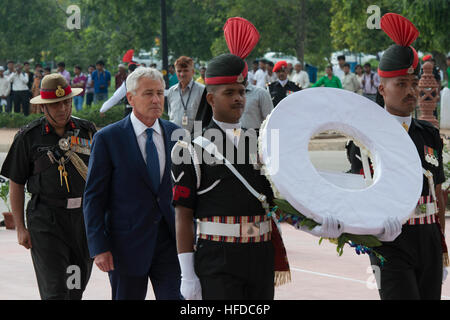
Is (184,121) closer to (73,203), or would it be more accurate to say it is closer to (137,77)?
(73,203)

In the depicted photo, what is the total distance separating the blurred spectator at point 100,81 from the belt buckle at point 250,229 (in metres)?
27.0

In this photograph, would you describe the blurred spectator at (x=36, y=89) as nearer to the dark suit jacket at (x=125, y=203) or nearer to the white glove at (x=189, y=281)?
the dark suit jacket at (x=125, y=203)

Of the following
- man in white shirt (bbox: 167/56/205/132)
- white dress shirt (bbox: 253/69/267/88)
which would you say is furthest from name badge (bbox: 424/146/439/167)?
white dress shirt (bbox: 253/69/267/88)

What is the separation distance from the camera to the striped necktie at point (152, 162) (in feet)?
19.4

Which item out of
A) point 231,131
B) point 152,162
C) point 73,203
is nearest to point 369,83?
point 73,203

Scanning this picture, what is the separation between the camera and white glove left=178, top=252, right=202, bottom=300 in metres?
5.09

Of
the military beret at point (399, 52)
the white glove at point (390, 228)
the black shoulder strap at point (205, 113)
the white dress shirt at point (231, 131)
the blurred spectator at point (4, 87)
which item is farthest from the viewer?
the blurred spectator at point (4, 87)

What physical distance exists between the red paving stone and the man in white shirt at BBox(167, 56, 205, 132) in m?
1.99

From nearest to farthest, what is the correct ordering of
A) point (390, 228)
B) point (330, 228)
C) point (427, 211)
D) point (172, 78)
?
point (330, 228), point (390, 228), point (427, 211), point (172, 78)

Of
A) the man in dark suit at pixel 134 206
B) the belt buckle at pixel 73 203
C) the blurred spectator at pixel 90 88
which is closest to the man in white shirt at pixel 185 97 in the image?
the belt buckle at pixel 73 203

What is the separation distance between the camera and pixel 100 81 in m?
32.2

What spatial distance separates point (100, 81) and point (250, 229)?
90.4ft

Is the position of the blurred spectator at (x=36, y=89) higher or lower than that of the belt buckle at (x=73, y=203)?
lower

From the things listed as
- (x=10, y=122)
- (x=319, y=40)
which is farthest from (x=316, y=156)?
(x=319, y=40)
